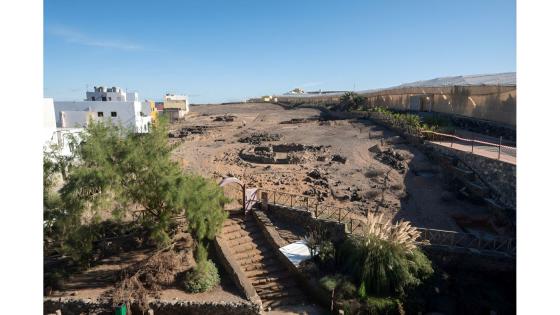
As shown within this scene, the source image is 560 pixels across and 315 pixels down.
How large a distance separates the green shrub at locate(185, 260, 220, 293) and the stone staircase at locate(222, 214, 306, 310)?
1113 mm

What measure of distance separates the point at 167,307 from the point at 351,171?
43.9 ft

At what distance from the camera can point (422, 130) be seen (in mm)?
23500

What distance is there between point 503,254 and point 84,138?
13.9 meters

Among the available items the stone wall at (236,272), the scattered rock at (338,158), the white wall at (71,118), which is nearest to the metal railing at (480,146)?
the scattered rock at (338,158)

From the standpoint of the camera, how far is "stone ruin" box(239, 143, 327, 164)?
24.1 metres

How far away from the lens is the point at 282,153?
88.6 feet

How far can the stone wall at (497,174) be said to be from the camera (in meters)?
13.9

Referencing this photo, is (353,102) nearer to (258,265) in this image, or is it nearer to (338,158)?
(338,158)

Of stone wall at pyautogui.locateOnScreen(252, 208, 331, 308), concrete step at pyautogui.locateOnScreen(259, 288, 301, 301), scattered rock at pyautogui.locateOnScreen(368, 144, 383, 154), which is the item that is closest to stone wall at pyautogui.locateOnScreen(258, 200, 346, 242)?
stone wall at pyautogui.locateOnScreen(252, 208, 331, 308)

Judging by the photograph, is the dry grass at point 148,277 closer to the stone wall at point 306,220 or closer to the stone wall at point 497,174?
the stone wall at point 306,220

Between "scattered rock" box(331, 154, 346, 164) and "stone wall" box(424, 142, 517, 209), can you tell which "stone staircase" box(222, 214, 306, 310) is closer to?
"stone wall" box(424, 142, 517, 209)

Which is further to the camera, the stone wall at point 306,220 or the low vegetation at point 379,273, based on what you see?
the stone wall at point 306,220

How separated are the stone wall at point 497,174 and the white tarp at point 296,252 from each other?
8457 mm
